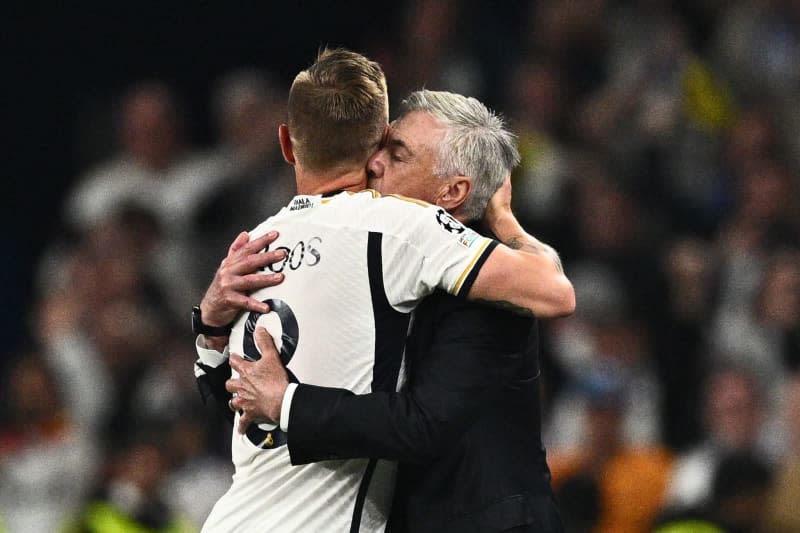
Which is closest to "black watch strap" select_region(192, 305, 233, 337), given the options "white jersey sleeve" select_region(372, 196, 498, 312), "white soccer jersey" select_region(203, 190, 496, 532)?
"white soccer jersey" select_region(203, 190, 496, 532)

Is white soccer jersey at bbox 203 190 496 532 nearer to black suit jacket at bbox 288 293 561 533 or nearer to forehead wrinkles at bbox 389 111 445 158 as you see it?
black suit jacket at bbox 288 293 561 533

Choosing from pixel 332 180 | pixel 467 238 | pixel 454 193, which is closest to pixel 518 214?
pixel 454 193

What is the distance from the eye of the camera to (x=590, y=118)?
6824mm

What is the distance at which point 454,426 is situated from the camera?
2.47m

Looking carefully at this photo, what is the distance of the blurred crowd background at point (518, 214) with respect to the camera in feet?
18.1

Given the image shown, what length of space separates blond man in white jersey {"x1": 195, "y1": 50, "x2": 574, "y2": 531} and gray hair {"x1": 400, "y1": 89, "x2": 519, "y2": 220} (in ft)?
0.44

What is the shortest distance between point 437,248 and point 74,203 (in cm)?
567

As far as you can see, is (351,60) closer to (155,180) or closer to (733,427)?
(733,427)

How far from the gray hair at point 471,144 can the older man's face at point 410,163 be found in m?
0.02

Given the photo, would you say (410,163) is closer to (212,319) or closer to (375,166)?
(375,166)

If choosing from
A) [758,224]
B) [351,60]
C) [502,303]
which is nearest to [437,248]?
[502,303]

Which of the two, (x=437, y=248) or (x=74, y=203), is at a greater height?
(x=437, y=248)

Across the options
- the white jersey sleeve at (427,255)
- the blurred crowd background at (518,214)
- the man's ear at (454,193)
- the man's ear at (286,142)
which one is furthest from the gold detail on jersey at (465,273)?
the blurred crowd background at (518,214)

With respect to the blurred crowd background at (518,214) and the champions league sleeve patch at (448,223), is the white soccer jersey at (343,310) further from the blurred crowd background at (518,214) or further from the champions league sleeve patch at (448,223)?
the blurred crowd background at (518,214)
